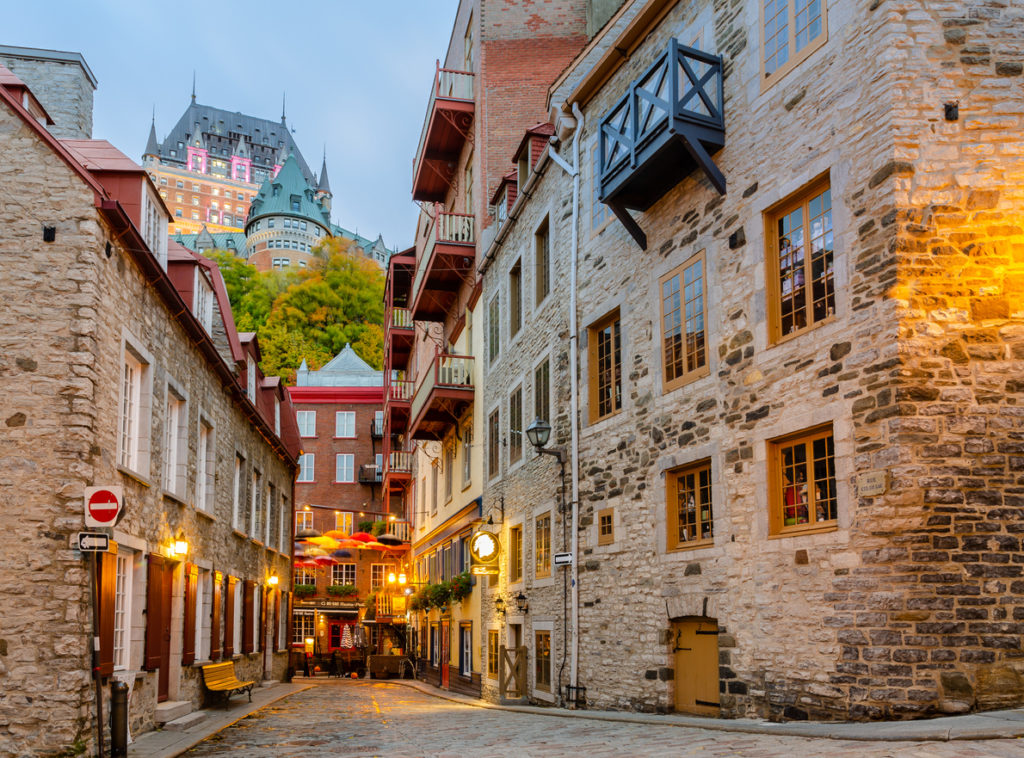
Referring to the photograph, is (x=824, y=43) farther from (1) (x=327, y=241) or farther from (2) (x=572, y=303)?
(1) (x=327, y=241)

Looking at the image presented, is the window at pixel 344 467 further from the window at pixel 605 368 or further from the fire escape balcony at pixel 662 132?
the fire escape balcony at pixel 662 132

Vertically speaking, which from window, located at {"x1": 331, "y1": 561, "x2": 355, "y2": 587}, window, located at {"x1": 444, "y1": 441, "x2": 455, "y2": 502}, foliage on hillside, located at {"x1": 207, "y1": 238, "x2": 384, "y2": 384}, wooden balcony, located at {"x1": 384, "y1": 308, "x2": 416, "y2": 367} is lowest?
window, located at {"x1": 331, "y1": 561, "x2": 355, "y2": 587}

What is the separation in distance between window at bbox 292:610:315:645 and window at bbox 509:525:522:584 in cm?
2799

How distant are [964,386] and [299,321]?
64.4 m

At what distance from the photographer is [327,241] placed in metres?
86.5

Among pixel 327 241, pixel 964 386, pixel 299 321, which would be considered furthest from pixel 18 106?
pixel 327 241

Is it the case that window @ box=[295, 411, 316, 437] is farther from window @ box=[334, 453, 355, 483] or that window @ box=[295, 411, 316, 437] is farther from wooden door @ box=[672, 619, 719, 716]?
wooden door @ box=[672, 619, 719, 716]

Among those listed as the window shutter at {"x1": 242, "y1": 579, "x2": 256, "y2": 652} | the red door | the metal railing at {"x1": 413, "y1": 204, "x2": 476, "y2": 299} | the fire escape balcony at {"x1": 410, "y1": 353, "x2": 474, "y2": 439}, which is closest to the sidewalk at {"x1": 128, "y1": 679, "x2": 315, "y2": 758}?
the window shutter at {"x1": 242, "y1": 579, "x2": 256, "y2": 652}

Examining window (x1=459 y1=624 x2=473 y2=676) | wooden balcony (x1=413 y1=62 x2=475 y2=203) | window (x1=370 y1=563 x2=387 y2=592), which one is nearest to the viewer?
window (x1=459 y1=624 x2=473 y2=676)

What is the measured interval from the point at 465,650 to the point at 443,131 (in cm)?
1323

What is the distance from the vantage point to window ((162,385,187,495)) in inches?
603

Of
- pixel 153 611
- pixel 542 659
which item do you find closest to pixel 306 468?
pixel 542 659

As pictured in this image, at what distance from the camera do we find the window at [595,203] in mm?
15727

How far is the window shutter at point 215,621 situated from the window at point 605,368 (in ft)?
24.6
